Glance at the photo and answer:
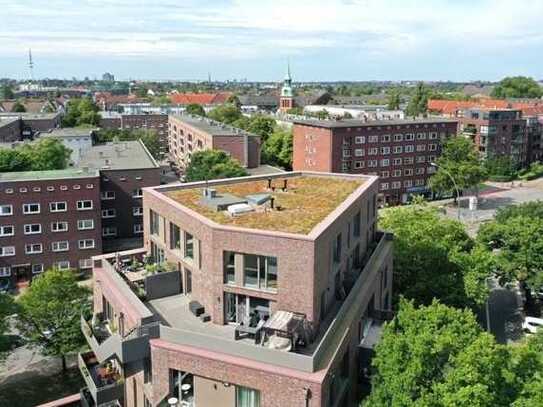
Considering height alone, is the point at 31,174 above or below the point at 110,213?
above

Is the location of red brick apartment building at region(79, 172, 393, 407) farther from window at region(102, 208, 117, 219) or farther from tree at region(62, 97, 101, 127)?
tree at region(62, 97, 101, 127)

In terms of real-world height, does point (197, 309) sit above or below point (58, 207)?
above

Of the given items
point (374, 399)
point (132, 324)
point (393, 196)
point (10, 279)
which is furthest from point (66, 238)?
point (393, 196)

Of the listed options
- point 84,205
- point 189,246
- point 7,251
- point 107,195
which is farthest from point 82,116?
point 189,246

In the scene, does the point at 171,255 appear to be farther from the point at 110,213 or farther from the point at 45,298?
the point at 110,213

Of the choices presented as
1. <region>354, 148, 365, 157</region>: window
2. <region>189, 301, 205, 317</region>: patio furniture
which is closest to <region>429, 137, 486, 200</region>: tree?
<region>354, 148, 365, 157</region>: window

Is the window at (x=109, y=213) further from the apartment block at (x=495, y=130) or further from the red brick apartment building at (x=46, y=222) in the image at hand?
the apartment block at (x=495, y=130)

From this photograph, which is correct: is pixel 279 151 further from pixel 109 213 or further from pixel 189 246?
pixel 189 246
